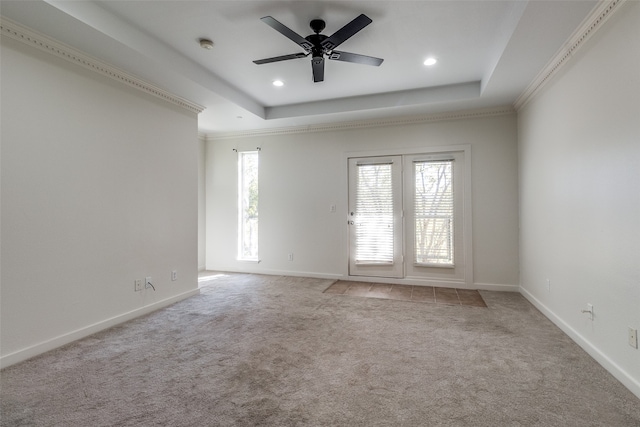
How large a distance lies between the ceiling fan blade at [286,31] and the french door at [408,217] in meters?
2.52

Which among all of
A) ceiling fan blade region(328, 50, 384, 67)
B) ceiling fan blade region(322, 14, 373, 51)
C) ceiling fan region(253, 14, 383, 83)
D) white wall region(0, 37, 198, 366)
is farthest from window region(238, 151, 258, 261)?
ceiling fan blade region(322, 14, 373, 51)

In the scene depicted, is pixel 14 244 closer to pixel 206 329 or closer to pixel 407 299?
pixel 206 329

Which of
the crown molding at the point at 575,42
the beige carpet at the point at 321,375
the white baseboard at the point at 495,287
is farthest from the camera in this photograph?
the white baseboard at the point at 495,287

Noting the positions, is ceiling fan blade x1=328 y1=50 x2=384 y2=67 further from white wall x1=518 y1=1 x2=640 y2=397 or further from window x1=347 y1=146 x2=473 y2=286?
window x1=347 y1=146 x2=473 y2=286

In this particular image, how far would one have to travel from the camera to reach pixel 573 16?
2.14 m

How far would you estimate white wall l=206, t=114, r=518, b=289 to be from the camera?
4.16 m

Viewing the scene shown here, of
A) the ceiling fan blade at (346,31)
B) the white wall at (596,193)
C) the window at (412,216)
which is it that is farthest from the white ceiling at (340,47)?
the window at (412,216)

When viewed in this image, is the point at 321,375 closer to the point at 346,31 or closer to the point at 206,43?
the point at 346,31

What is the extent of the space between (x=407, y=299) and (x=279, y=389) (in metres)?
2.35

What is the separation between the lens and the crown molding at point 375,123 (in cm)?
420

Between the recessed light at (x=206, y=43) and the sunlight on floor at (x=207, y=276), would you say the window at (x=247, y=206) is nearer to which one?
the sunlight on floor at (x=207, y=276)

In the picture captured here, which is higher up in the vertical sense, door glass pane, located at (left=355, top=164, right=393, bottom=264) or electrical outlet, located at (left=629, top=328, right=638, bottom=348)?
door glass pane, located at (left=355, top=164, right=393, bottom=264)

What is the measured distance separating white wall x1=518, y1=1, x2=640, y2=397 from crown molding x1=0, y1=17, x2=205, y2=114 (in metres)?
4.09

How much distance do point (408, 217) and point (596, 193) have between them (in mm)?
2422
